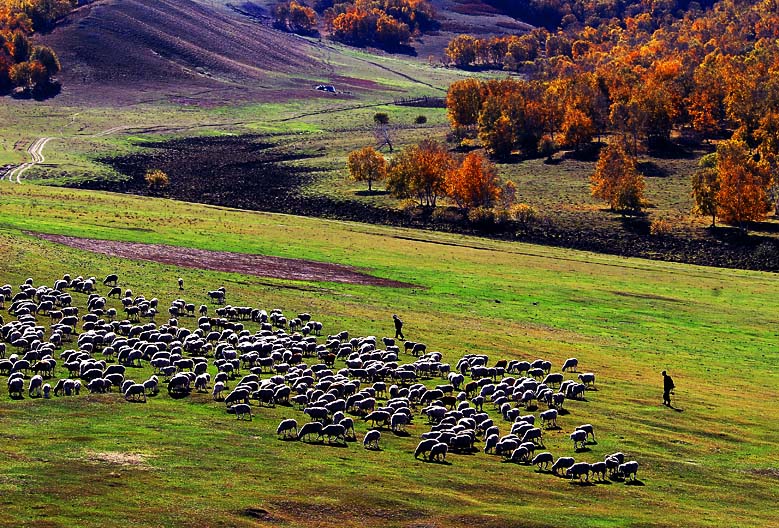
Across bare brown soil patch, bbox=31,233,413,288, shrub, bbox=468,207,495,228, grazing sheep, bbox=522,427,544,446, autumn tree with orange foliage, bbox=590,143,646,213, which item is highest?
autumn tree with orange foliage, bbox=590,143,646,213

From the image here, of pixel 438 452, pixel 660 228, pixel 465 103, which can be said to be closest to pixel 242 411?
pixel 438 452

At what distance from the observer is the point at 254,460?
37156mm

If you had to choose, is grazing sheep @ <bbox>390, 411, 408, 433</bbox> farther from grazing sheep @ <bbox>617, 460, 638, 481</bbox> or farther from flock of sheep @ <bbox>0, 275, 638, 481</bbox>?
grazing sheep @ <bbox>617, 460, 638, 481</bbox>

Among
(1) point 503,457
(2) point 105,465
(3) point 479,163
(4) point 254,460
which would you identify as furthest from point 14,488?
(3) point 479,163

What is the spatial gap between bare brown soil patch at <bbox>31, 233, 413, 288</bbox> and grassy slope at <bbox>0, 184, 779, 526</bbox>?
2.50 m

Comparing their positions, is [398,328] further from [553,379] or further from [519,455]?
[519,455]

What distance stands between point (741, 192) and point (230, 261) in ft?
214

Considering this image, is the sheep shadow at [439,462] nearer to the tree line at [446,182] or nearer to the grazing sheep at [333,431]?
the grazing sheep at [333,431]

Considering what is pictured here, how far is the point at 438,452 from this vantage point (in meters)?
39.6

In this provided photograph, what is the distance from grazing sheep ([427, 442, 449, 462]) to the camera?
39500mm

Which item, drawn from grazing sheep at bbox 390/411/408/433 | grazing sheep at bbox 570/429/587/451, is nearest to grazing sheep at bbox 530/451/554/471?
grazing sheep at bbox 570/429/587/451

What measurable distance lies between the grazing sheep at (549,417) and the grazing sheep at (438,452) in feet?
24.4

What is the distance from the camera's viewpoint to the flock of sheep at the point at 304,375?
136 feet

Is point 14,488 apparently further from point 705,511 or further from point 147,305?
point 147,305
